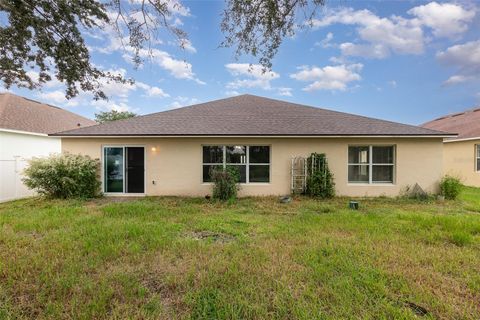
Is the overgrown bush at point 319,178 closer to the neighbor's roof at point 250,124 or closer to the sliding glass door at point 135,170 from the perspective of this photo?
Result: the neighbor's roof at point 250,124

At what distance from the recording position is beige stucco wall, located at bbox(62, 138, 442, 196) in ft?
31.4

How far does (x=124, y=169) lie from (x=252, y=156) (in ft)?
17.8

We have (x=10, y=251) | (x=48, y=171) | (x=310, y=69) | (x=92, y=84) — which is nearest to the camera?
(x=10, y=251)

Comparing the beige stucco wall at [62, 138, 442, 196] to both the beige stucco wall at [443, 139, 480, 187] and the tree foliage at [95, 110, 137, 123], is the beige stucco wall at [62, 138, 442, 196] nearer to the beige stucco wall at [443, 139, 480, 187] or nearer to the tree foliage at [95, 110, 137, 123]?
the beige stucco wall at [443, 139, 480, 187]

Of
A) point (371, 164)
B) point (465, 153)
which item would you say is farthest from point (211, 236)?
point (465, 153)

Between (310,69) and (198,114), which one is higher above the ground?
(310,69)

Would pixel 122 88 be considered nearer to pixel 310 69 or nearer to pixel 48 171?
pixel 48 171

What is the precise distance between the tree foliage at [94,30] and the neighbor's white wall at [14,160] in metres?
6.47

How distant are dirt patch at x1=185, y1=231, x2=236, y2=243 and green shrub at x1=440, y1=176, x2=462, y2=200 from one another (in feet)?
30.5

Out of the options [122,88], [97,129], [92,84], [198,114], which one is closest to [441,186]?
[198,114]

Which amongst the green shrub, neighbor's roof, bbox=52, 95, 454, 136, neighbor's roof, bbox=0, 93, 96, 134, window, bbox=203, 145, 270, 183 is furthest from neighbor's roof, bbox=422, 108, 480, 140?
neighbor's roof, bbox=0, 93, 96, 134

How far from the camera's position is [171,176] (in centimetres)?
981

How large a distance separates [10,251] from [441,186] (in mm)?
13259

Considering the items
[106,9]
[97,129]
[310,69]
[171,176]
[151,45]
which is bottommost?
[171,176]
